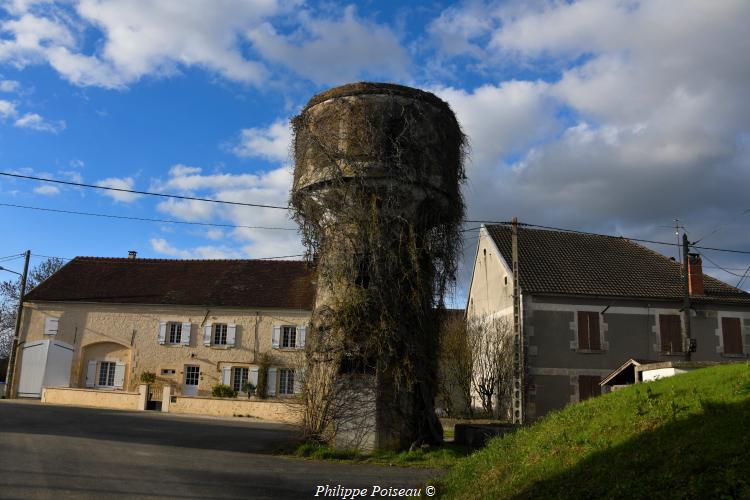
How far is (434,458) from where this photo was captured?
40.4ft

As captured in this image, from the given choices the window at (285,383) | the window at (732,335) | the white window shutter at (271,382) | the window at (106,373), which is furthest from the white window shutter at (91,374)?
the window at (732,335)

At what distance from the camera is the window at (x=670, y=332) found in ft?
80.6

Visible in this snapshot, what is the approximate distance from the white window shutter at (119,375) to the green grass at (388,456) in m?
20.5

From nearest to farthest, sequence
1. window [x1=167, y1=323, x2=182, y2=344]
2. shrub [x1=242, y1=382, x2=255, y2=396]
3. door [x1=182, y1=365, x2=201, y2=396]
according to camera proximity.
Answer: shrub [x1=242, y1=382, x2=255, y2=396], door [x1=182, y1=365, x2=201, y2=396], window [x1=167, y1=323, x2=182, y2=344]

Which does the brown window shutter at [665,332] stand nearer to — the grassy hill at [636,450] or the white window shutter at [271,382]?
the grassy hill at [636,450]

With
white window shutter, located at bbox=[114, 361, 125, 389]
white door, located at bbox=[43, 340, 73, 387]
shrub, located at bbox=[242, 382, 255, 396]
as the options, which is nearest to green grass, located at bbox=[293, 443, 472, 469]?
shrub, located at bbox=[242, 382, 255, 396]

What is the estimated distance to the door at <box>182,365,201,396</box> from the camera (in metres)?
30.3

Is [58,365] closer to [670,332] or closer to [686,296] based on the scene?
[670,332]

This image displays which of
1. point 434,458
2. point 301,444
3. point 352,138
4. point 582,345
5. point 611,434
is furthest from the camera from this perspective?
point 582,345

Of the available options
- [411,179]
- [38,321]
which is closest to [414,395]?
[411,179]

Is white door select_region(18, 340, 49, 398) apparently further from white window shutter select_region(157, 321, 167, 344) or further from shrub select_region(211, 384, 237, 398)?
shrub select_region(211, 384, 237, 398)

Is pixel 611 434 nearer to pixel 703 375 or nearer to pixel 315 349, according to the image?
pixel 703 375

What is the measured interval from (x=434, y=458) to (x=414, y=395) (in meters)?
1.73

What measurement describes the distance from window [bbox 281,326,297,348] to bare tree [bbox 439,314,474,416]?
8.55 metres
